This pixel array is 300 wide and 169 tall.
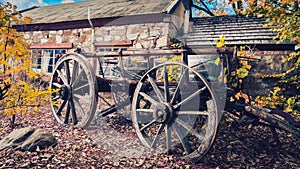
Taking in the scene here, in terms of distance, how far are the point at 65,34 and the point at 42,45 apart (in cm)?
129

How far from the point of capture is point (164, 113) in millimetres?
2998

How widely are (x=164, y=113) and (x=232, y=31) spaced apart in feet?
21.4

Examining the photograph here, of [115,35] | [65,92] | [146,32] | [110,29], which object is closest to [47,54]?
[110,29]

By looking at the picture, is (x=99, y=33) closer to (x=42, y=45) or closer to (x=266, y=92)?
(x=42, y=45)

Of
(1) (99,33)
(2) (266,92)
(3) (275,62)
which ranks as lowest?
(2) (266,92)

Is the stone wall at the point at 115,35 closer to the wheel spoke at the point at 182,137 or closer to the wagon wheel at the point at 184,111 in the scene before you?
the wagon wheel at the point at 184,111

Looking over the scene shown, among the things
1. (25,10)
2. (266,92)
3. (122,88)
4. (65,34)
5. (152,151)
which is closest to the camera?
(152,151)

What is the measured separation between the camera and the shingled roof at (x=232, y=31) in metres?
7.58

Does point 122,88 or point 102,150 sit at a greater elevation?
point 122,88

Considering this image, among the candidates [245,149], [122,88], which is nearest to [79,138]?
[122,88]

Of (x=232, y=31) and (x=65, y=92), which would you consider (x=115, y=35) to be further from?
(x=65, y=92)

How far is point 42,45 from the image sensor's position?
1002 cm

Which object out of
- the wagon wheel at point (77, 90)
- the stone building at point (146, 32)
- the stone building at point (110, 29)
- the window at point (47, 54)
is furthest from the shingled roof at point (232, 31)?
the window at point (47, 54)

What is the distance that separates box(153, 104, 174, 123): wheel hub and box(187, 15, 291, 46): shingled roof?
504cm
